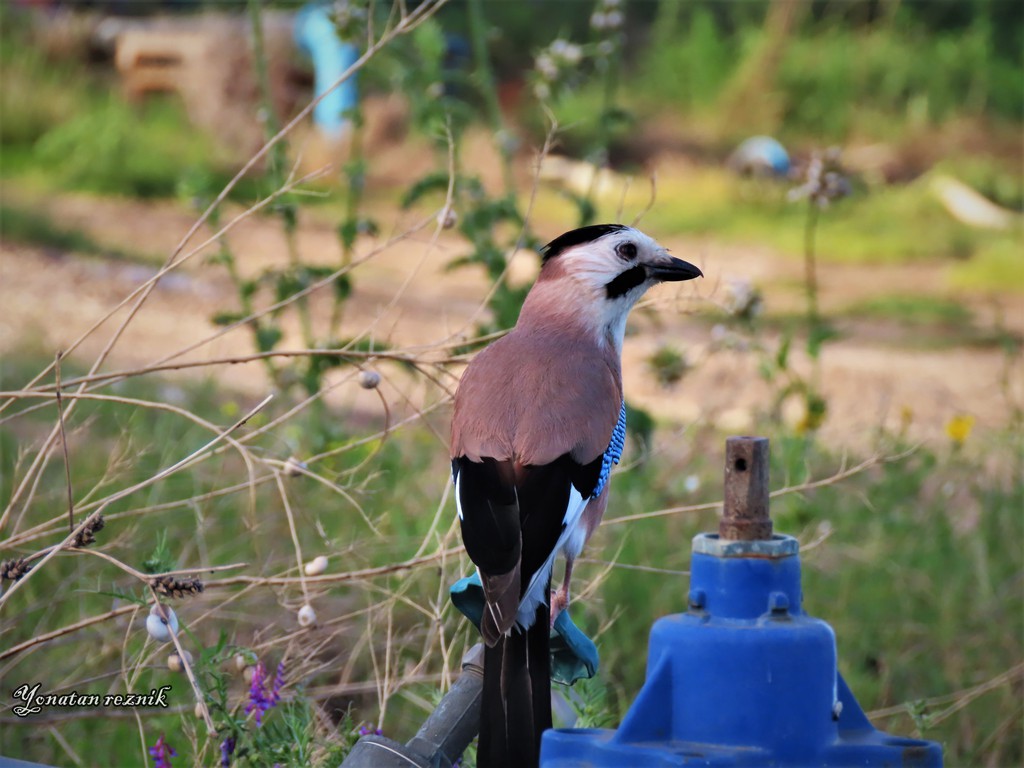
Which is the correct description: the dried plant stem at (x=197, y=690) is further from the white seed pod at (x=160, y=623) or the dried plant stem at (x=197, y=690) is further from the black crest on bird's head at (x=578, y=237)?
the black crest on bird's head at (x=578, y=237)

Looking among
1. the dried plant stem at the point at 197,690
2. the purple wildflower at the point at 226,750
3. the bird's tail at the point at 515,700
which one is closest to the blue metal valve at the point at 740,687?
the bird's tail at the point at 515,700

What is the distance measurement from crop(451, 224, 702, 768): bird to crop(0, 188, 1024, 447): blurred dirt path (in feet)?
4.17

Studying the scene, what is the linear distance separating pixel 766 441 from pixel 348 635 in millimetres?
1610

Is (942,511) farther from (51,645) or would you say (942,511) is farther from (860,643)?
(51,645)

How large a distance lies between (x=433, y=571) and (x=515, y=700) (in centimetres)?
138

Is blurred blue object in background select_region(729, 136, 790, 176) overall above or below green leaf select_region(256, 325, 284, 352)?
above

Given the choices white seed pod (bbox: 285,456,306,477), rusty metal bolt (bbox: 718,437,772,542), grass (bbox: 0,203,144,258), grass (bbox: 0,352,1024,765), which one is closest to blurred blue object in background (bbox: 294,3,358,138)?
grass (bbox: 0,203,144,258)

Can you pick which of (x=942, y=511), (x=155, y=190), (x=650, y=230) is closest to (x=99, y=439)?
(x=942, y=511)

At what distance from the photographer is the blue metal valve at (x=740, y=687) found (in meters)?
1.25

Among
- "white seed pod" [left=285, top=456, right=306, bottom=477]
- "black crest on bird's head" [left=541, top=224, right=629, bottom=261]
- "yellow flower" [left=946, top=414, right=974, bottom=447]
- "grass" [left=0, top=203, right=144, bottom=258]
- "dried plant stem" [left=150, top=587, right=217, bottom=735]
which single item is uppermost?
"grass" [left=0, top=203, right=144, bottom=258]

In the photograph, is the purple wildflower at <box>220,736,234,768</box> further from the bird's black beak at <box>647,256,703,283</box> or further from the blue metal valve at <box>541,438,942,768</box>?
the bird's black beak at <box>647,256,703,283</box>

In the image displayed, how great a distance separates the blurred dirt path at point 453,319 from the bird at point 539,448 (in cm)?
127

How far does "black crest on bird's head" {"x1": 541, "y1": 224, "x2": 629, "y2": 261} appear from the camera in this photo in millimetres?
1885

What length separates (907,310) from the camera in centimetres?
664
